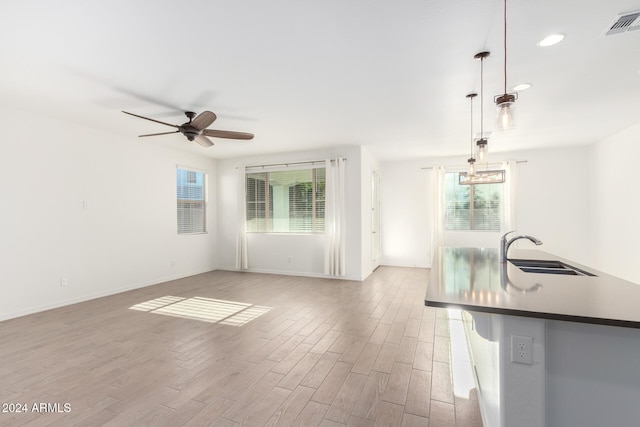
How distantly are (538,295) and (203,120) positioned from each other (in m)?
3.35

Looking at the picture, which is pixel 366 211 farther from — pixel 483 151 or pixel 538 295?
pixel 538 295

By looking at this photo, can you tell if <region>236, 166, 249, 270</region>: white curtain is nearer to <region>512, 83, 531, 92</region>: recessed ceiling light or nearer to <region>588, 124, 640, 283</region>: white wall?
<region>512, 83, 531, 92</region>: recessed ceiling light

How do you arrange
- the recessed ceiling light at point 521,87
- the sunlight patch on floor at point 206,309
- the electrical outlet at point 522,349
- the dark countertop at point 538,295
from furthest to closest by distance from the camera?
1. the sunlight patch on floor at point 206,309
2. the recessed ceiling light at point 521,87
3. the electrical outlet at point 522,349
4. the dark countertop at point 538,295

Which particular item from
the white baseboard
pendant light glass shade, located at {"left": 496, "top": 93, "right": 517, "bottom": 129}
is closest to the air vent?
pendant light glass shade, located at {"left": 496, "top": 93, "right": 517, "bottom": 129}

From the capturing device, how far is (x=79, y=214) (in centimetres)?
440

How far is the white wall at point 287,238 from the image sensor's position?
5770mm

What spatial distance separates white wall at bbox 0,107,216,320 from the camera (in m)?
3.75

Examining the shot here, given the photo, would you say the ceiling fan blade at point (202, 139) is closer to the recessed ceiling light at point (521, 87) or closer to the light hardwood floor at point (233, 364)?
the light hardwood floor at point (233, 364)

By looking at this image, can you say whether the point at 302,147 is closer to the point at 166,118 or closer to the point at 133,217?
the point at 166,118

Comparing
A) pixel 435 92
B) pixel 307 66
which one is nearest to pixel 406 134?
pixel 435 92

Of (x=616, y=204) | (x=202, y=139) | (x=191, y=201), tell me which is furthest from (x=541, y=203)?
(x=191, y=201)

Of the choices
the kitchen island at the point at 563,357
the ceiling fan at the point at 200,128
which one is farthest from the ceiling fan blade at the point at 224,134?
the kitchen island at the point at 563,357

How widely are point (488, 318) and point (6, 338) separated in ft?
14.7

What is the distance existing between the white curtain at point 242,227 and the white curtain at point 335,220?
1.98 metres
